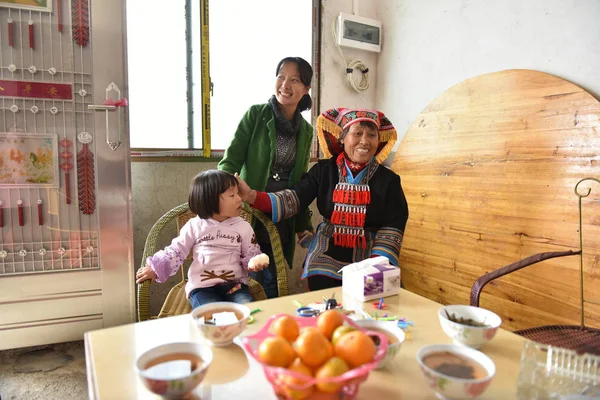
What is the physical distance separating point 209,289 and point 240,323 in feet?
2.45

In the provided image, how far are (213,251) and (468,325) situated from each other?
3.36 feet

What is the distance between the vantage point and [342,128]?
6.02ft

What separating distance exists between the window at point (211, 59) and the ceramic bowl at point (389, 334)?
1835 mm

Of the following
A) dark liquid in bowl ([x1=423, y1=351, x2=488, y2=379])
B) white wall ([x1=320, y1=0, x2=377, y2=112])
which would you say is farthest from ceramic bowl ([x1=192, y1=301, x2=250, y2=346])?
white wall ([x1=320, y1=0, x2=377, y2=112])

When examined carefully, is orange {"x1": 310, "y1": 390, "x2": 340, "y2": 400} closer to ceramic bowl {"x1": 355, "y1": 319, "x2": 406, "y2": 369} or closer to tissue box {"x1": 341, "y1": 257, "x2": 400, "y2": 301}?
ceramic bowl {"x1": 355, "y1": 319, "x2": 406, "y2": 369}

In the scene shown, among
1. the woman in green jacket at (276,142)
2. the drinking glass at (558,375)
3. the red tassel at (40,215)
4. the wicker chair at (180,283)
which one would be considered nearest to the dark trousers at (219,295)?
the wicker chair at (180,283)

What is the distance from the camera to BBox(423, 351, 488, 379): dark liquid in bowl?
2.33ft

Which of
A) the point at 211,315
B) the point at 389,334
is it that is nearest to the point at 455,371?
the point at 389,334

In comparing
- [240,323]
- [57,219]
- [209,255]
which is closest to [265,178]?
[209,255]

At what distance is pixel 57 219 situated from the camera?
1.80m

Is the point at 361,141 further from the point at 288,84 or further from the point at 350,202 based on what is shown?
the point at 288,84

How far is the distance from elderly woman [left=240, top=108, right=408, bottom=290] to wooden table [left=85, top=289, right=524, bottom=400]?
0.64 metres

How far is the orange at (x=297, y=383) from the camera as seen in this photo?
62 centimetres

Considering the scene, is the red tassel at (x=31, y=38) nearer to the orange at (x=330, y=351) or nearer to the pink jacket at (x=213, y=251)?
the pink jacket at (x=213, y=251)
